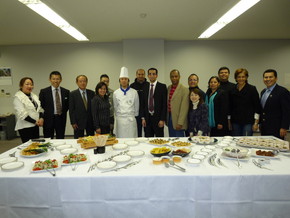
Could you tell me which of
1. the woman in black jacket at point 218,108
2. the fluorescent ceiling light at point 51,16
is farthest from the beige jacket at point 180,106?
the fluorescent ceiling light at point 51,16

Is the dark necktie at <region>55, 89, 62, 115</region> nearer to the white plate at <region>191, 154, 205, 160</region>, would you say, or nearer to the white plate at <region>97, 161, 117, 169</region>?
the white plate at <region>97, 161, 117, 169</region>

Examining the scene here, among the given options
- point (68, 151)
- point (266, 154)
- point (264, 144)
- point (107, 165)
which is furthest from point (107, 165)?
point (264, 144)

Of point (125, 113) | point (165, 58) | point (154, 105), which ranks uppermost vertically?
point (165, 58)

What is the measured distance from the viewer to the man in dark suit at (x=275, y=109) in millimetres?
2533

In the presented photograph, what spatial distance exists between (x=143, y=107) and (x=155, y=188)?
7.08 feet

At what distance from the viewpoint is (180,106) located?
10.2 ft

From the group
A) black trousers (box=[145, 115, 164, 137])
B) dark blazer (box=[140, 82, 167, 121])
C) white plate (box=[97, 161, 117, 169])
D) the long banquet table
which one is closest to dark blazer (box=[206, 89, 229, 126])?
dark blazer (box=[140, 82, 167, 121])

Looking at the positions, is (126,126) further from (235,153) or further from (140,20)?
(140,20)

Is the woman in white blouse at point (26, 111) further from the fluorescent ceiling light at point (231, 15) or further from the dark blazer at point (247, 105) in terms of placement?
the fluorescent ceiling light at point (231, 15)

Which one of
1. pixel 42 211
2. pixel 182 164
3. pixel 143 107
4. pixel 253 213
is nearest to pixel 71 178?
pixel 42 211

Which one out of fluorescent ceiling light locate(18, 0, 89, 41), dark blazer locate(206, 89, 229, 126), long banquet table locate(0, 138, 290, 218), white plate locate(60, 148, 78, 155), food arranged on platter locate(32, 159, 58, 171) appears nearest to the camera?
long banquet table locate(0, 138, 290, 218)

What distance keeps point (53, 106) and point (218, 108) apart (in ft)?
8.94

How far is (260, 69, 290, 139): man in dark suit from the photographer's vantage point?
2.53m

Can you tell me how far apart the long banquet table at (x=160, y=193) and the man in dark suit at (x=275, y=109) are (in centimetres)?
151
